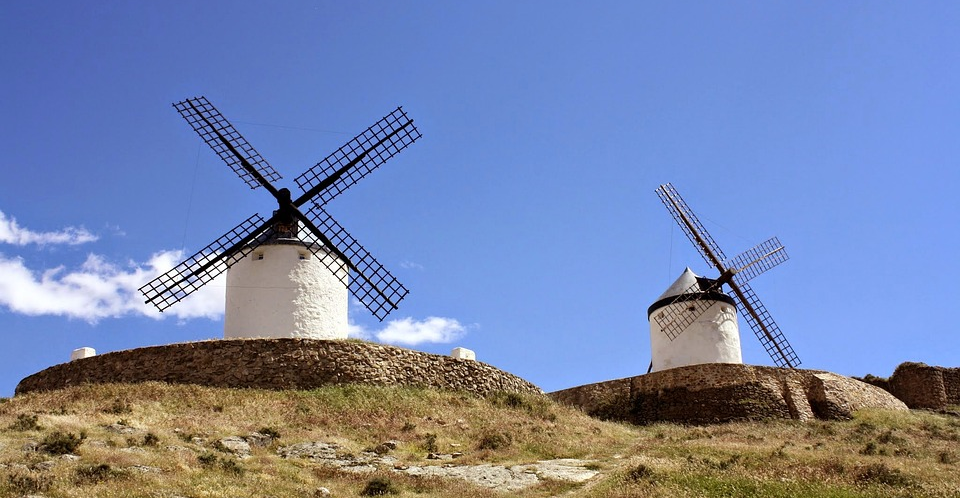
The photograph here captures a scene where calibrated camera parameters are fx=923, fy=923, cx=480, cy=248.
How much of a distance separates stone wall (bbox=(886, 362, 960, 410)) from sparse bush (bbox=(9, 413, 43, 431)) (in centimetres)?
2643

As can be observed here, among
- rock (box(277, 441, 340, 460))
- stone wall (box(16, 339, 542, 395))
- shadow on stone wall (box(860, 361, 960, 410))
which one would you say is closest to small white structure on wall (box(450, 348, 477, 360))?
stone wall (box(16, 339, 542, 395))

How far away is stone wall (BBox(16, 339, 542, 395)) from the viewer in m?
22.5

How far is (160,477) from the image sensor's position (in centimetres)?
1352

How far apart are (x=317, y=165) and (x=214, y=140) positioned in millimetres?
3284

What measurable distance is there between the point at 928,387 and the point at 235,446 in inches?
932

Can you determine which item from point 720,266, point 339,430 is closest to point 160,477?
point 339,430

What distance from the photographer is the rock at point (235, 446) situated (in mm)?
16452

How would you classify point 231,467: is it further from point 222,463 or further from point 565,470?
point 565,470

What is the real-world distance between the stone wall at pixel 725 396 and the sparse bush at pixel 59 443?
1626cm

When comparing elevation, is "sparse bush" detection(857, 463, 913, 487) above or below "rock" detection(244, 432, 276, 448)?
below

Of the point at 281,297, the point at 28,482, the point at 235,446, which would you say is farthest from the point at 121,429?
the point at 281,297

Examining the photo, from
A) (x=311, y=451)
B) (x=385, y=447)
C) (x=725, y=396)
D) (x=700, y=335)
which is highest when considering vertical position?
(x=700, y=335)

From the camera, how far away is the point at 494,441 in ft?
62.7

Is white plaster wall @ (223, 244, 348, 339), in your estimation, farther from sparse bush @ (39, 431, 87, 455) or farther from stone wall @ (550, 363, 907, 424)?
sparse bush @ (39, 431, 87, 455)
